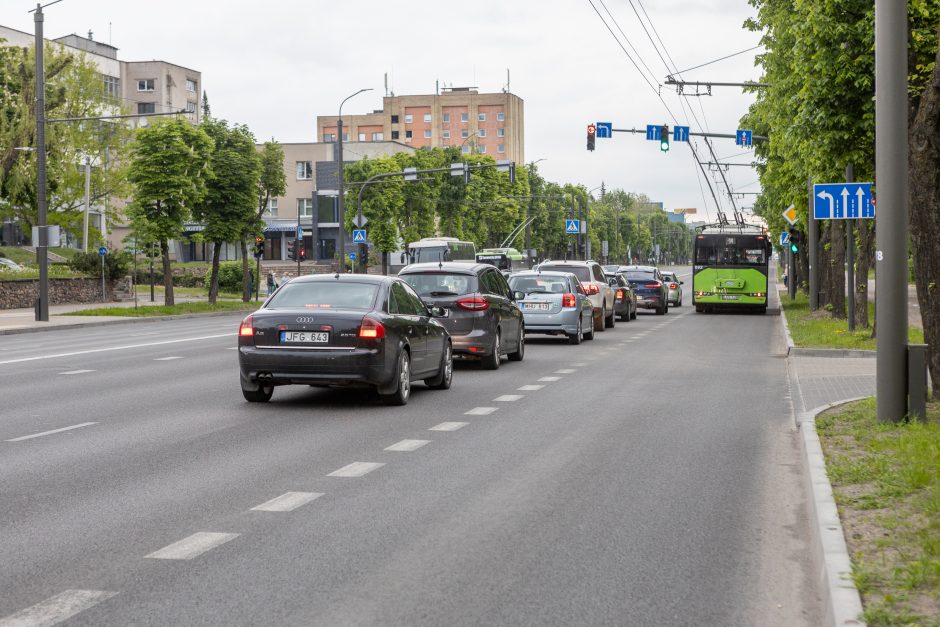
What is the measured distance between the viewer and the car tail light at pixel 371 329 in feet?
44.2

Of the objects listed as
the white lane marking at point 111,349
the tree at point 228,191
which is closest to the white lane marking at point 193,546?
the white lane marking at point 111,349

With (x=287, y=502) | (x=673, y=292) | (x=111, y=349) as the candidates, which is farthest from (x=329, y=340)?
(x=673, y=292)

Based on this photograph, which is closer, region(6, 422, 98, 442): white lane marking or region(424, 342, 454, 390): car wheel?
region(6, 422, 98, 442): white lane marking

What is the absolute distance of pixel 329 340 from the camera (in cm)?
1347

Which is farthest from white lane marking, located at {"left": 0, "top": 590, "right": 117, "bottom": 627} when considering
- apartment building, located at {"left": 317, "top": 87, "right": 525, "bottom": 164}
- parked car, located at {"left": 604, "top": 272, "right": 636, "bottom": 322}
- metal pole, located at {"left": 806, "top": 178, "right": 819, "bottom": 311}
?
apartment building, located at {"left": 317, "top": 87, "right": 525, "bottom": 164}

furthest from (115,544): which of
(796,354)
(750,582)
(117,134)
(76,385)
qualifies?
(117,134)

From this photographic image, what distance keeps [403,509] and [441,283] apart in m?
11.8

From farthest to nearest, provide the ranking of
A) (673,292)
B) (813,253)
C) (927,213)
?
(673,292) → (813,253) → (927,213)

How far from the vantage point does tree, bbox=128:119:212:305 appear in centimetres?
4747

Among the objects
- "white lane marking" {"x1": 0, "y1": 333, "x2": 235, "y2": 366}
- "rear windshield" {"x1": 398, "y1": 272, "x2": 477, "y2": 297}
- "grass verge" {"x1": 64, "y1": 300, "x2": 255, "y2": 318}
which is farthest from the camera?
"grass verge" {"x1": 64, "y1": 300, "x2": 255, "y2": 318}

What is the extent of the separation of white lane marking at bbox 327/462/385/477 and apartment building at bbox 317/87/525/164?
139418mm

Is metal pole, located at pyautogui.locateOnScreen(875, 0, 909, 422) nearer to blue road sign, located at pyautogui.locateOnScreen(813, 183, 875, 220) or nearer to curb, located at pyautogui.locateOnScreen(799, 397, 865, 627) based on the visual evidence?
curb, located at pyautogui.locateOnScreen(799, 397, 865, 627)

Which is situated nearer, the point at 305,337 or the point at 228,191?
the point at 305,337

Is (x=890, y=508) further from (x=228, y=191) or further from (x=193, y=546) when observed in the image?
(x=228, y=191)
